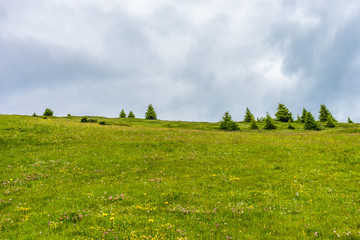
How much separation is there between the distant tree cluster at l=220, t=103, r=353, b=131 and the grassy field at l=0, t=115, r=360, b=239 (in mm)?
49540

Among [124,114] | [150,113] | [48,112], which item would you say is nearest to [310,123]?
[150,113]

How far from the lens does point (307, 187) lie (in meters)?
11.3

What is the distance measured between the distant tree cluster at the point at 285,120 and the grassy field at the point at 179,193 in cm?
4954

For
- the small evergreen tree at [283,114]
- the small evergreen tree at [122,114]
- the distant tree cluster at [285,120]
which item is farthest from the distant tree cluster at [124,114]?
the small evergreen tree at [283,114]

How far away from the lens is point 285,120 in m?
98.9

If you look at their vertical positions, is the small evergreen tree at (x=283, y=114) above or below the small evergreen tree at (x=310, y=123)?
above

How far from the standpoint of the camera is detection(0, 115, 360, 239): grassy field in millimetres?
6809

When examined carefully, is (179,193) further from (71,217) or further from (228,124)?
(228,124)

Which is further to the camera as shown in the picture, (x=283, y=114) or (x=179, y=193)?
(x=283, y=114)

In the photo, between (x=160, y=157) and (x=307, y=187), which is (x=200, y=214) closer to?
(x=307, y=187)

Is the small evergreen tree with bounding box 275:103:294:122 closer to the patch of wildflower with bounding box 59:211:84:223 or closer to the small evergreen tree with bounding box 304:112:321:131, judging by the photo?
the small evergreen tree with bounding box 304:112:321:131

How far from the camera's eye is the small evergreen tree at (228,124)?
70.3m

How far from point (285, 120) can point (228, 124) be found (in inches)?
1802

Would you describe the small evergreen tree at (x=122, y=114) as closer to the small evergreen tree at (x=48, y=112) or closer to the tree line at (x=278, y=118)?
the tree line at (x=278, y=118)
